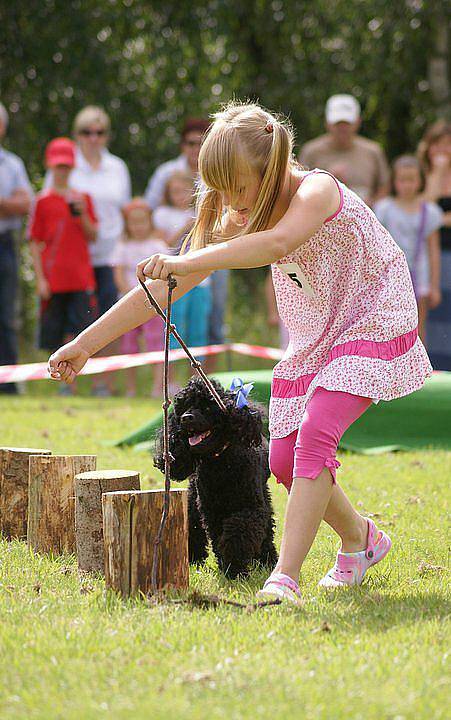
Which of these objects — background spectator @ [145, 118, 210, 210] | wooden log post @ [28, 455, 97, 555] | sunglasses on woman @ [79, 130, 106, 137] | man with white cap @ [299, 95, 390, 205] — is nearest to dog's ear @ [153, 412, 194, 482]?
wooden log post @ [28, 455, 97, 555]

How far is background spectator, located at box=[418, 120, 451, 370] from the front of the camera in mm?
11008

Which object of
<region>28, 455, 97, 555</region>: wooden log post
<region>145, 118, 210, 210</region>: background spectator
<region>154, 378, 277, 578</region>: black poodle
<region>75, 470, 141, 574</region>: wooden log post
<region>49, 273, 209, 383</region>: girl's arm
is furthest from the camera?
<region>145, 118, 210, 210</region>: background spectator

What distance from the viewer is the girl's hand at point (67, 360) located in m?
4.20

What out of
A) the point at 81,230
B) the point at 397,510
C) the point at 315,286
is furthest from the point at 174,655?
the point at 81,230

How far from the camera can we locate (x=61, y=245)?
11.3 meters

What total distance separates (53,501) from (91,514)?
17.9 inches

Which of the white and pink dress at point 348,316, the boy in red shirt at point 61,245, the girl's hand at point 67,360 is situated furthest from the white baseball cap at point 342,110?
the girl's hand at point 67,360

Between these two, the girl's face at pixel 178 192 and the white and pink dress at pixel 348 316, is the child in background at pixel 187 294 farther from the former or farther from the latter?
the white and pink dress at pixel 348 316

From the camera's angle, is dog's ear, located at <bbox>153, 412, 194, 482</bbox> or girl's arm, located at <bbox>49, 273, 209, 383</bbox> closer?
girl's arm, located at <bbox>49, 273, 209, 383</bbox>

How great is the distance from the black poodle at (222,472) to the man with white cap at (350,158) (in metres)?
7.39

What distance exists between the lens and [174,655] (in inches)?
127

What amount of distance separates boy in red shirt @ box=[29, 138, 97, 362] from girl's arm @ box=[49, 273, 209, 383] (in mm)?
6995

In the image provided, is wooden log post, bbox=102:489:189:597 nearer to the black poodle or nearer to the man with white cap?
the black poodle

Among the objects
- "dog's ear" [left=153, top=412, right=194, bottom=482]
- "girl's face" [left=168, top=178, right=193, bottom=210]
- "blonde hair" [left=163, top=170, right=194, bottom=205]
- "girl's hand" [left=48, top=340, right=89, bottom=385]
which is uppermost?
"blonde hair" [left=163, top=170, right=194, bottom=205]
